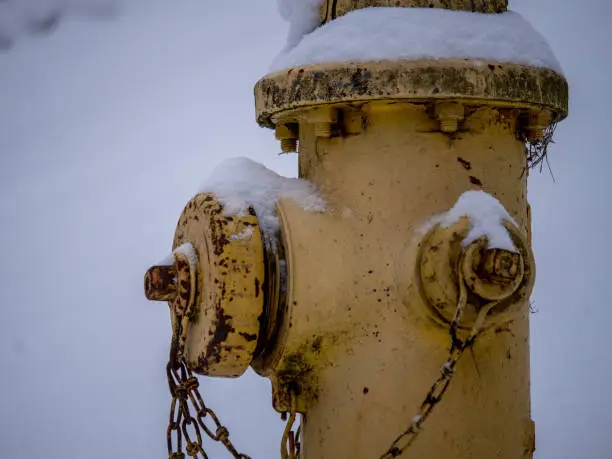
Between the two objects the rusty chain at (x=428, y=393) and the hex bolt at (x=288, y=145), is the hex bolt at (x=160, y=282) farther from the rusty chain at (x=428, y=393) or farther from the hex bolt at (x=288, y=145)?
the hex bolt at (x=288, y=145)

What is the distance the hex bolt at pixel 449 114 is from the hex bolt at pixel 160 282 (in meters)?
0.69

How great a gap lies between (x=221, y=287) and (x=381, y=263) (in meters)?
0.35

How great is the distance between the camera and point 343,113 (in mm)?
1768

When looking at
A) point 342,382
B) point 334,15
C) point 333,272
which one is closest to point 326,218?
point 333,272

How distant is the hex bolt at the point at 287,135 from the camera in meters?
1.96

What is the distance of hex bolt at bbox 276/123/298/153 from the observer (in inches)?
77.2

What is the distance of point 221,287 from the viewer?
1.68 meters

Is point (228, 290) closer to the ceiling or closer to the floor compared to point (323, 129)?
closer to the floor

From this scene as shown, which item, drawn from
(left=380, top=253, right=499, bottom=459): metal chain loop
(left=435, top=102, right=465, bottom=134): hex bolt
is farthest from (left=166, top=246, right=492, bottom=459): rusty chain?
(left=435, top=102, right=465, bottom=134): hex bolt

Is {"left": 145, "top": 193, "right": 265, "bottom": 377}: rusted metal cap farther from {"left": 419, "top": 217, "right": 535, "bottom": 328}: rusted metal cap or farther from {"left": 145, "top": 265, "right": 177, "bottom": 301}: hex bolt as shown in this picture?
{"left": 419, "top": 217, "right": 535, "bottom": 328}: rusted metal cap

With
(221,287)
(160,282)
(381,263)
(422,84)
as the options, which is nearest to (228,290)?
(221,287)

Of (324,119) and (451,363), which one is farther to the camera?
(324,119)

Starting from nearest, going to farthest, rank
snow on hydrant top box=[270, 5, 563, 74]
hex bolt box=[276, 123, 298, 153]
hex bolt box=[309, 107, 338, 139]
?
1. snow on hydrant top box=[270, 5, 563, 74]
2. hex bolt box=[309, 107, 338, 139]
3. hex bolt box=[276, 123, 298, 153]

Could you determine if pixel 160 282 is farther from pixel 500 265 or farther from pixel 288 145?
pixel 500 265
